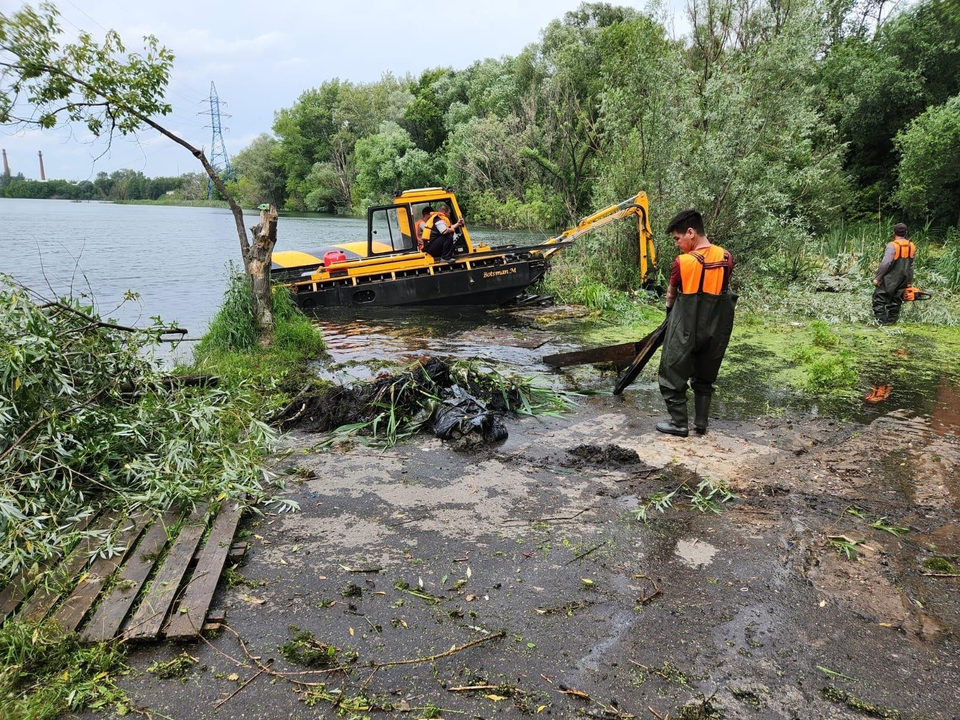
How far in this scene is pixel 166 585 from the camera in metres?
3.12

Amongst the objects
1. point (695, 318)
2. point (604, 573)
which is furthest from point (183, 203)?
point (604, 573)

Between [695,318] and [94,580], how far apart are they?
14.9 feet

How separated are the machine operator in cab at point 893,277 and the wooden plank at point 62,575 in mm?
10977

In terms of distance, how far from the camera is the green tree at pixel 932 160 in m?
15.5

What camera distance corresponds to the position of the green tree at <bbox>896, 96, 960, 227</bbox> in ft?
50.8

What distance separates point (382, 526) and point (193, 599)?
1.19 meters

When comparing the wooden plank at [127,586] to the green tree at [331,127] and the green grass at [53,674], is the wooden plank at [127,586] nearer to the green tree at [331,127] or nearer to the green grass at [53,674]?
the green grass at [53,674]

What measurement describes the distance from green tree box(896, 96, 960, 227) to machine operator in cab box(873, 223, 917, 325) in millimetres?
8357

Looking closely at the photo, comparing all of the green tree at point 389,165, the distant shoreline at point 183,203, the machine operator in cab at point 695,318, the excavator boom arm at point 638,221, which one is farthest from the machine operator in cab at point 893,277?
the distant shoreline at point 183,203

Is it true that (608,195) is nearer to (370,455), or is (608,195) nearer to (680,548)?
(370,455)

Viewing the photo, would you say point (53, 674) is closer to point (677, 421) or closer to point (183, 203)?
point (677, 421)

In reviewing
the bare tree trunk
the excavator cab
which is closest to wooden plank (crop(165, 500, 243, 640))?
the bare tree trunk

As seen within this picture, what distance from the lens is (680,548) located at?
360cm

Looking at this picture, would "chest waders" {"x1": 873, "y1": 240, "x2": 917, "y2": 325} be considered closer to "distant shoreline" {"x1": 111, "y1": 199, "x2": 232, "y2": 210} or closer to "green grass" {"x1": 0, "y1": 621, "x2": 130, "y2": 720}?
"green grass" {"x1": 0, "y1": 621, "x2": 130, "y2": 720}
